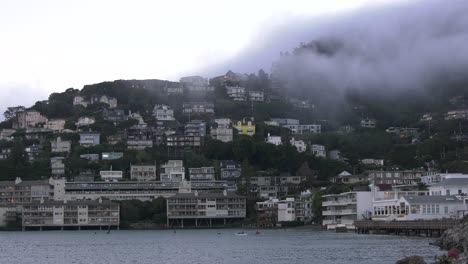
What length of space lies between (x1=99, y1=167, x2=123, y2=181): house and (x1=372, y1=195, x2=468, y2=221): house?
6145 centimetres

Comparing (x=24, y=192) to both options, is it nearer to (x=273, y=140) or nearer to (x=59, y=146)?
(x=59, y=146)

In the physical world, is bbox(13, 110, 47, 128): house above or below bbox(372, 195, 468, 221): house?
above

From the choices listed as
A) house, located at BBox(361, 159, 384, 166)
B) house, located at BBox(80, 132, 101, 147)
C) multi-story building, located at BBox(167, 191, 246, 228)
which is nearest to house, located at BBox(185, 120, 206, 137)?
house, located at BBox(80, 132, 101, 147)

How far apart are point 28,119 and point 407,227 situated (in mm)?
115231

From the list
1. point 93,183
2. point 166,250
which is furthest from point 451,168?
point 166,250

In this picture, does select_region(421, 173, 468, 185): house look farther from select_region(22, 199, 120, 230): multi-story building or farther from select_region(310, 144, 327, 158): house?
select_region(22, 199, 120, 230): multi-story building

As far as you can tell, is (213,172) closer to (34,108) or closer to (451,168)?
(451,168)

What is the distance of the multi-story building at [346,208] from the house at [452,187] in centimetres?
904

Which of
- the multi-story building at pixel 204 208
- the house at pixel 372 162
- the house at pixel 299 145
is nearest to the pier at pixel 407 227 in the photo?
the multi-story building at pixel 204 208

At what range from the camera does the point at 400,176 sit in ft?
431

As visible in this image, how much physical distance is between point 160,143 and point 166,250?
9714 centimetres

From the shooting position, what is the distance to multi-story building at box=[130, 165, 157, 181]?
149 meters

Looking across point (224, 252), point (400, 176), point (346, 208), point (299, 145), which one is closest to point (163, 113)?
point (299, 145)

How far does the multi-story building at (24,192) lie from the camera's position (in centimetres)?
13725
